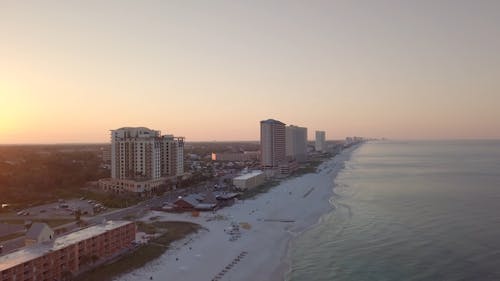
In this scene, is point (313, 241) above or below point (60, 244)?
below

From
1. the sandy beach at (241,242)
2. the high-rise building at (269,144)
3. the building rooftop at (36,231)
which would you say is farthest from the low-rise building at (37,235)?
the high-rise building at (269,144)

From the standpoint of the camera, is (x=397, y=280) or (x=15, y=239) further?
(x=15, y=239)

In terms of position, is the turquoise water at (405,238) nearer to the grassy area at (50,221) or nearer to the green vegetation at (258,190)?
the green vegetation at (258,190)

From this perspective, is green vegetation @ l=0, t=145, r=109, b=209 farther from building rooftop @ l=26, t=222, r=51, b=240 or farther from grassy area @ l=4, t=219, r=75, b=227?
building rooftop @ l=26, t=222, r=51, b=240

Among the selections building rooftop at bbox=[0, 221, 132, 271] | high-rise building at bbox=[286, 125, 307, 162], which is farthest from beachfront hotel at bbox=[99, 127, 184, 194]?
high-rise building at bbox=[286, 125, 307, 162]

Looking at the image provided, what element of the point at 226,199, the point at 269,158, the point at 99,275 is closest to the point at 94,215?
the point at 226,199

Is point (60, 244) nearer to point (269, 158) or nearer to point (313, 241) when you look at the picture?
point (313, 241)

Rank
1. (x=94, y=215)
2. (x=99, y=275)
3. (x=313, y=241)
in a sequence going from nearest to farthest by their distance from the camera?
(x=99, y=275) < (x=313, y=241) < (x=94, y=215)
